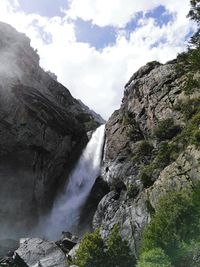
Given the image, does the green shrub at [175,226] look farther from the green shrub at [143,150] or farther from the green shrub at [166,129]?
the green shrub at [143,150]

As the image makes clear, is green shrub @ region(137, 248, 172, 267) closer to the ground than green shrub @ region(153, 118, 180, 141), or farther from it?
closer to the ground

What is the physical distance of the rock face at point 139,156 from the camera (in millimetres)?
36906

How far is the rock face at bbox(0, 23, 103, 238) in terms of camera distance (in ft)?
195

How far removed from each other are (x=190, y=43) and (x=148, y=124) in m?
26.8

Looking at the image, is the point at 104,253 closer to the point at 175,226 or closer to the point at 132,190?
the point at 175,226

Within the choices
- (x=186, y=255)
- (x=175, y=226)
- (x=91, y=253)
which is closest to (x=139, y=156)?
(x=91, y=253)

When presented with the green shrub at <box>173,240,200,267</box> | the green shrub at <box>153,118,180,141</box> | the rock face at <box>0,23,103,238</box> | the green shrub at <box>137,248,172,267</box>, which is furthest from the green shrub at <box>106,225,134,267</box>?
the rock face at <box>0,23,103,238</box>

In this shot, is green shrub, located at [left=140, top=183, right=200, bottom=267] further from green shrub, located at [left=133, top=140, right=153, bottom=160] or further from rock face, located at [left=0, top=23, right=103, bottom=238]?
rock face, located at [left=0, top=23, right=103, bottom=238]

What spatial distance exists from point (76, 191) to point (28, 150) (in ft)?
33.1

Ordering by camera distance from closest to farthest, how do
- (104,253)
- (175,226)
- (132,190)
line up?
(175,226) → (104,253) → (132,190)

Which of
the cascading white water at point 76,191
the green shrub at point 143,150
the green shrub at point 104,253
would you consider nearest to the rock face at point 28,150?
the cascading white water at point 76,191

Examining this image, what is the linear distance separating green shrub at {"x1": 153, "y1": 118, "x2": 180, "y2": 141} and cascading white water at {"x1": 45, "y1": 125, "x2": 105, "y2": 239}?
1514 cm

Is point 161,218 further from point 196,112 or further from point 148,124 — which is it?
point 148,124

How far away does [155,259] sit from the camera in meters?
25.8
